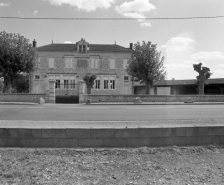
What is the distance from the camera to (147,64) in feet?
87.1

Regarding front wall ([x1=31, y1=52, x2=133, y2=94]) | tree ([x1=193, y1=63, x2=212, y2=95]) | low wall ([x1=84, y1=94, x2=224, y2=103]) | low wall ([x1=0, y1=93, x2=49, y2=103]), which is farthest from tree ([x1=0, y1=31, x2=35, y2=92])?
tree ([x1=193, y1=63, x2=212, y2=95])

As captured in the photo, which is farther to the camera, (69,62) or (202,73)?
(69,62)

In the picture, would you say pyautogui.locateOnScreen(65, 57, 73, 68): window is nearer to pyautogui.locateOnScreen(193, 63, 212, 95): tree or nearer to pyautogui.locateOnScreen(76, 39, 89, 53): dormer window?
pyautogui.locateOnScreen(76, 39, 89, 53): dormer window

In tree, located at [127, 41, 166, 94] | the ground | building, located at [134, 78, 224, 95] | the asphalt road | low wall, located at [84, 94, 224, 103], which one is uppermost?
tree, located at [127, 41, 166, 94]

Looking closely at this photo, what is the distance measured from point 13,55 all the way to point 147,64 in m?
16.7

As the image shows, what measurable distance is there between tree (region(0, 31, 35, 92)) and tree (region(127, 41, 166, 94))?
1380 centimetres

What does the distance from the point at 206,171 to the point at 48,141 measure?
3585mm

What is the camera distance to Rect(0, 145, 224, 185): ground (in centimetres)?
358

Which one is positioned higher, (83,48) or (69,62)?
(83,48)

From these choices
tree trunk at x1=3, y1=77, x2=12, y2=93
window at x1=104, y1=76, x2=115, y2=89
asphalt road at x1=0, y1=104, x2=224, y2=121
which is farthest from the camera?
window at x1=104, y1=76, x2=115, y2=89

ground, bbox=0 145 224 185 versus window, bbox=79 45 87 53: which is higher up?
window, bbox=79 45 87 53

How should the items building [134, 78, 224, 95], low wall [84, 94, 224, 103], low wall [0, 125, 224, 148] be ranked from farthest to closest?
1. building [134, 78, 224, 95]
2. low wall [84, 94, 224, 103]
3. low wall [0, 125, 224, 148]

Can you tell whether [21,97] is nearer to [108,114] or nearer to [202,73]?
[108,114]

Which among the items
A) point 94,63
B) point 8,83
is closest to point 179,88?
point 94,63
